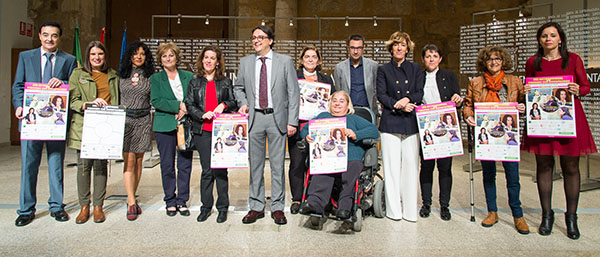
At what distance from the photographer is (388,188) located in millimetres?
4074

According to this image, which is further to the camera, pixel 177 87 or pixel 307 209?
pixel 177 87

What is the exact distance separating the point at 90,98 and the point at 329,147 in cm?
225

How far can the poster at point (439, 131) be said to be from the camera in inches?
149

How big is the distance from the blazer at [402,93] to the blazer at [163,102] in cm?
200

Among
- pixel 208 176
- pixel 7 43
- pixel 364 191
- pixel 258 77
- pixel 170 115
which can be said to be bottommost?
pixel 364 191

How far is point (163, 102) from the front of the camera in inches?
155

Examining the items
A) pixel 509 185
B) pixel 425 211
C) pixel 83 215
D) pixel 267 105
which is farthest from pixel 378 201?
pixel 83 215

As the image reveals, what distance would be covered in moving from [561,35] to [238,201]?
3.64 meters

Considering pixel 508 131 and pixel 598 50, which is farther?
pixel 598 50

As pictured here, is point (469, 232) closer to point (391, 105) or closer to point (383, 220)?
point (383, 220)

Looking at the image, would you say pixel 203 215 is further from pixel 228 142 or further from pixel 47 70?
pixel 47 70

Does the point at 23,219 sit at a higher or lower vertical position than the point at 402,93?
lower

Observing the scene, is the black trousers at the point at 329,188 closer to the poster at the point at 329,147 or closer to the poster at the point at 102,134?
the poster at the point at 329,147

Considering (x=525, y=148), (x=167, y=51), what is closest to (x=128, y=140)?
(x=167, y=51)
